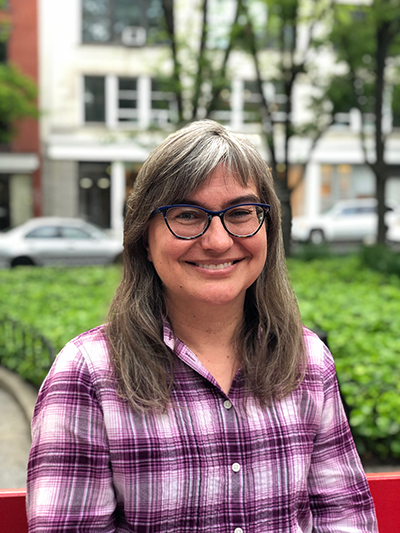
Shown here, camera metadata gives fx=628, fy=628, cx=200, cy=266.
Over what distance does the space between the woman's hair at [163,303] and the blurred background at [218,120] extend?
307mm

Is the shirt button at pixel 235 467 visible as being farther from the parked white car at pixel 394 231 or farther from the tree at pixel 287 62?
the parked white car at pixel 394 231

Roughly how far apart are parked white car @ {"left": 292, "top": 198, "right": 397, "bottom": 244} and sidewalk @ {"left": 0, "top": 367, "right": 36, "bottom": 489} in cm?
1827

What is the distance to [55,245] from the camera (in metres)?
16.5

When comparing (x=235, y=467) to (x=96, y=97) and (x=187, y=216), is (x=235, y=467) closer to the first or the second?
(x=187, y=216)

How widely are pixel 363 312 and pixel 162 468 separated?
18.6 ft

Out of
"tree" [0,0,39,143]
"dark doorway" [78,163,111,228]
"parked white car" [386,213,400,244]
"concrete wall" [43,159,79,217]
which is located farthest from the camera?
"dark doorway" [78,163,111,228]

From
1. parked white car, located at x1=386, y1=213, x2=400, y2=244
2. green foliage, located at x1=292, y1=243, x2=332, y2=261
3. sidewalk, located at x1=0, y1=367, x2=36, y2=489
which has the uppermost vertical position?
sidewalk, located at x1=0, y1=367, x2=36, y2=489

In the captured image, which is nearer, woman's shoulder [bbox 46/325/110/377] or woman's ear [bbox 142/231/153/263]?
woman's shoulder [bbox 46/325/110/377]

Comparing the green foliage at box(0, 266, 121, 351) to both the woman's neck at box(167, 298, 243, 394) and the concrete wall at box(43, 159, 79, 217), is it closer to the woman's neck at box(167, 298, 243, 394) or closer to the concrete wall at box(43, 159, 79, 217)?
the woman's neck at box(167, 298, 243, 394)

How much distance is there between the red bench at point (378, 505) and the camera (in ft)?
5.55

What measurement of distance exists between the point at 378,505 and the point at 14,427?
3.63 metres

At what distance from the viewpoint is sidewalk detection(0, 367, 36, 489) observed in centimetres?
411

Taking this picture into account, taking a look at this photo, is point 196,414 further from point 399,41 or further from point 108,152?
point 108,152

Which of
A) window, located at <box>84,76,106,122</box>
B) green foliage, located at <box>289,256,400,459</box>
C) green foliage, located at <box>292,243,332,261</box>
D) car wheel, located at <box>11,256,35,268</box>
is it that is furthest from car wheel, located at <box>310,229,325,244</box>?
green foliage, located at <box>289,256,400,459</box>
